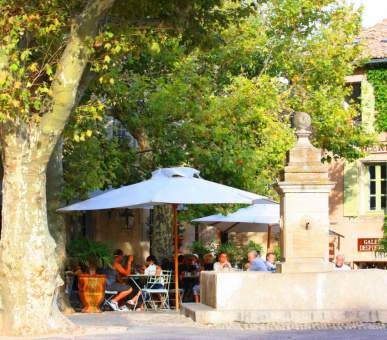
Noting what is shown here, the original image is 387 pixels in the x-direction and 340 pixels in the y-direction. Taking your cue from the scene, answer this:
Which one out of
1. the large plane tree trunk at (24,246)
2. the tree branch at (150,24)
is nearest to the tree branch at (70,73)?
the large plane tree trunk at (24,246)

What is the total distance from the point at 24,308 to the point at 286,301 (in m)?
4.02

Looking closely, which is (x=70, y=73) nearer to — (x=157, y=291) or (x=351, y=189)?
(x=157, y=291)

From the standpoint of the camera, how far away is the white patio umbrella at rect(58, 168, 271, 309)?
1362 centimetres

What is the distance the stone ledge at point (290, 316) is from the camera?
1160 centimetres

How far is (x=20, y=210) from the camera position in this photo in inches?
411

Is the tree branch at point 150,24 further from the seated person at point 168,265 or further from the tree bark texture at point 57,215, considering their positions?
the seated person at point 168,265

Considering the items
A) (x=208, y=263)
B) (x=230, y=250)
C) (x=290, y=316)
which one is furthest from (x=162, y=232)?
(x=290, y=316)

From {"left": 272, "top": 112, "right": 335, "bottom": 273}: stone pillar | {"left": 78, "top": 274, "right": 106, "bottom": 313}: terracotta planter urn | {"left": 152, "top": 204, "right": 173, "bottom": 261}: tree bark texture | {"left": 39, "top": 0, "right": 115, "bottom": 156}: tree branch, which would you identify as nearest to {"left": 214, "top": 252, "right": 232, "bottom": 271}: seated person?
{"left": 78, "top": 274, "right": 106, "bottom": 313}: terracotta planter urn

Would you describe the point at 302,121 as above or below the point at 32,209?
above

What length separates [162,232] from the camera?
19.1 m

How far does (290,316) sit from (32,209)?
4.12 metres

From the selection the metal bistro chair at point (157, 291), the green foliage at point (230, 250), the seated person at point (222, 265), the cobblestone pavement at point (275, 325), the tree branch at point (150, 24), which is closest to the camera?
the cobblestone pavement at point (275, 325)

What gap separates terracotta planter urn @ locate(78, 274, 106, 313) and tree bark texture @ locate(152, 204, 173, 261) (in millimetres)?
4251

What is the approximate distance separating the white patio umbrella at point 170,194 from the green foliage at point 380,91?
43.5 ft
